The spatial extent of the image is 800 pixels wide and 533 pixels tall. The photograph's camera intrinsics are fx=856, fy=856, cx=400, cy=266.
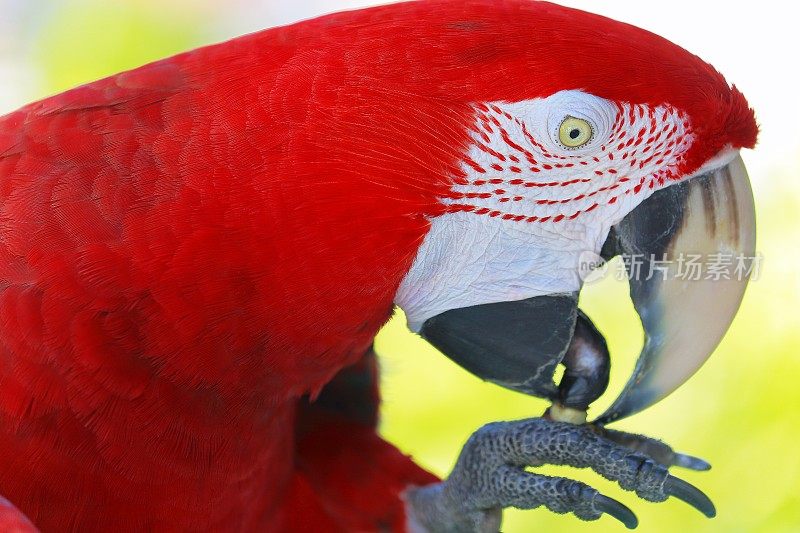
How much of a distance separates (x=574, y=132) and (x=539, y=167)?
2.1 inches

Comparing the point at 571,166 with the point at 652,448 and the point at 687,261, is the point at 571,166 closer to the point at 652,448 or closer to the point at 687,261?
the point at 687,261

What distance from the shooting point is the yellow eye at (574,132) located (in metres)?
0.94

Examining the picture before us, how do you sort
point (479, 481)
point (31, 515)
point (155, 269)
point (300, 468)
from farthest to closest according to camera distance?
point (300, 468) → point (479, 481) → point (31, 515) → point (155, 269)

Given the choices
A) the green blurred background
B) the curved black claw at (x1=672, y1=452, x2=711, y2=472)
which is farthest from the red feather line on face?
the green blurred background

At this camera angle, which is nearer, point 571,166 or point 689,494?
point 571,166

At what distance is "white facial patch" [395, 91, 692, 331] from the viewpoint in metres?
0.94

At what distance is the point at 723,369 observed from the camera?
2.17 meters

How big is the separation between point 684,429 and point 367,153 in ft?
5.17

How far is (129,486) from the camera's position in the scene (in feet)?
3.40

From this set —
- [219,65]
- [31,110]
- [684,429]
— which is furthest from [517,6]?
[684,429]

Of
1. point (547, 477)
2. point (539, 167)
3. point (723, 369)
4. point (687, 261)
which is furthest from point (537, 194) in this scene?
point (723, 369)

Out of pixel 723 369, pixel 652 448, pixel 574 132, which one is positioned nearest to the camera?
pixel 574 132

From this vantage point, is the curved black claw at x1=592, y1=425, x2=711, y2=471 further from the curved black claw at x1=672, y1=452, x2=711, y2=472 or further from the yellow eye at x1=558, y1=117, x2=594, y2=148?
the yellow eye at x1=558, y1=117, x2=594, y2=148

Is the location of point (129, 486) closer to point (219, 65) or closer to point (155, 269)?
point (155, 269)
